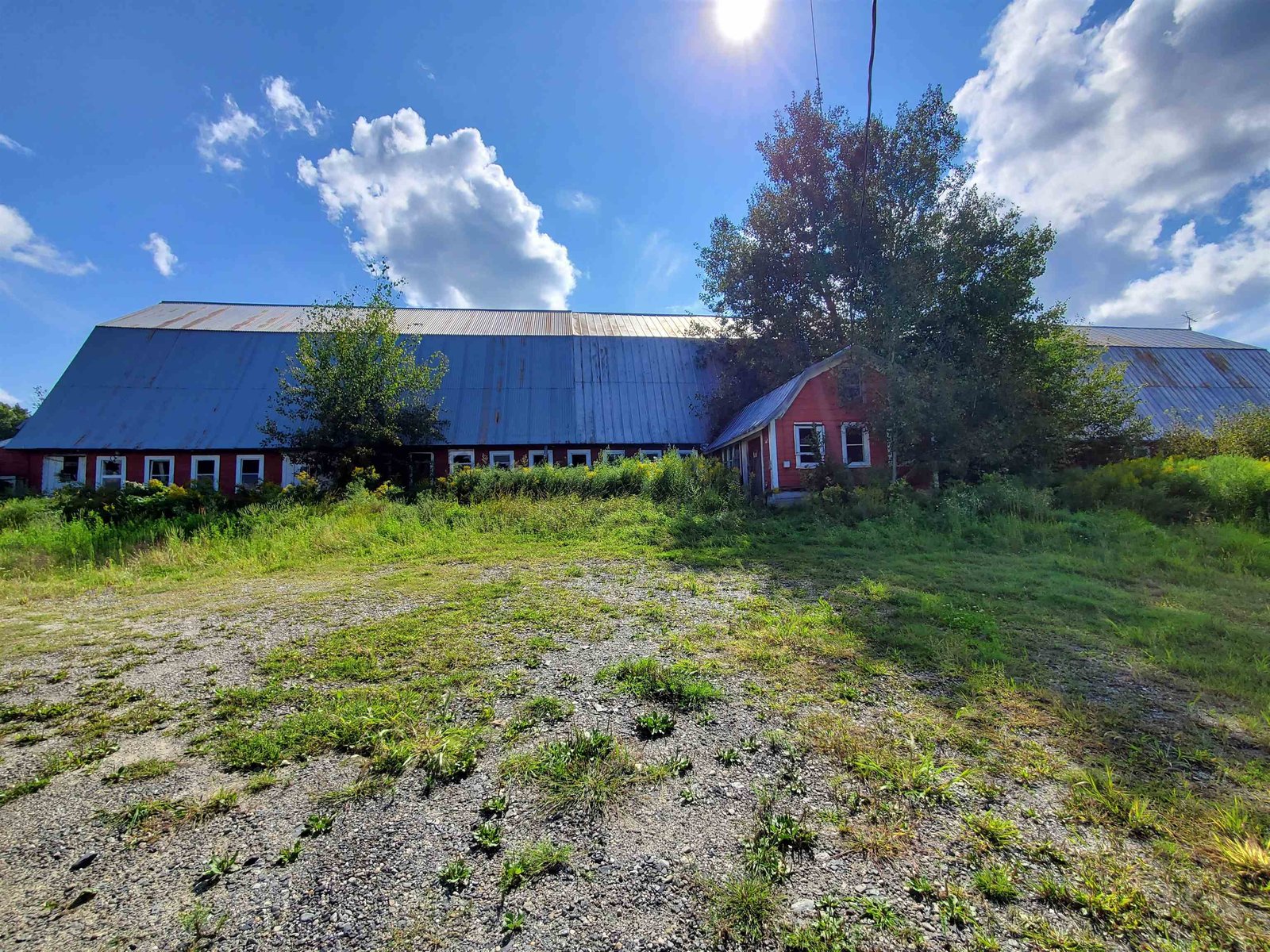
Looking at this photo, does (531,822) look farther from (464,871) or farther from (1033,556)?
(1033,556)

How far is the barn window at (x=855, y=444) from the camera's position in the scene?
18.0 meters

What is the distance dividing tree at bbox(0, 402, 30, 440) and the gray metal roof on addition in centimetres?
1893

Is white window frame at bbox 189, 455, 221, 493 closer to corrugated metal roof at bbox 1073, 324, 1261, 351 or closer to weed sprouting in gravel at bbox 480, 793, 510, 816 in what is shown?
weed sprouting in gravel at bbox 480, 793, 510, 816

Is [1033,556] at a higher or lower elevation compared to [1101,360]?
lower

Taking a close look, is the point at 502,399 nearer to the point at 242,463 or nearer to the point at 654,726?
the point at 242,463

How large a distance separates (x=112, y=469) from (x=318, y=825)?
27.0 meters

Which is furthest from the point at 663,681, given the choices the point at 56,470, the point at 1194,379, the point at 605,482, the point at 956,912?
the point at 1194,379

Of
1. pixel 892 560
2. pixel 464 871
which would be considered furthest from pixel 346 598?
pixel 892 560

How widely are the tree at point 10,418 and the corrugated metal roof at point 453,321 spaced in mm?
18680

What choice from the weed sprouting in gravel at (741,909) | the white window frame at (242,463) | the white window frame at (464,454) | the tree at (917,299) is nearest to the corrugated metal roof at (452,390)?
the white window frame at (464,454)

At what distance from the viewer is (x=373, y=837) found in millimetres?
2572

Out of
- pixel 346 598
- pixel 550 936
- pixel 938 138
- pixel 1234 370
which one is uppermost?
pixel 938 138

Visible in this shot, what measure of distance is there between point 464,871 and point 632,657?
2.48 m

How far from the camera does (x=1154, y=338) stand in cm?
3045
